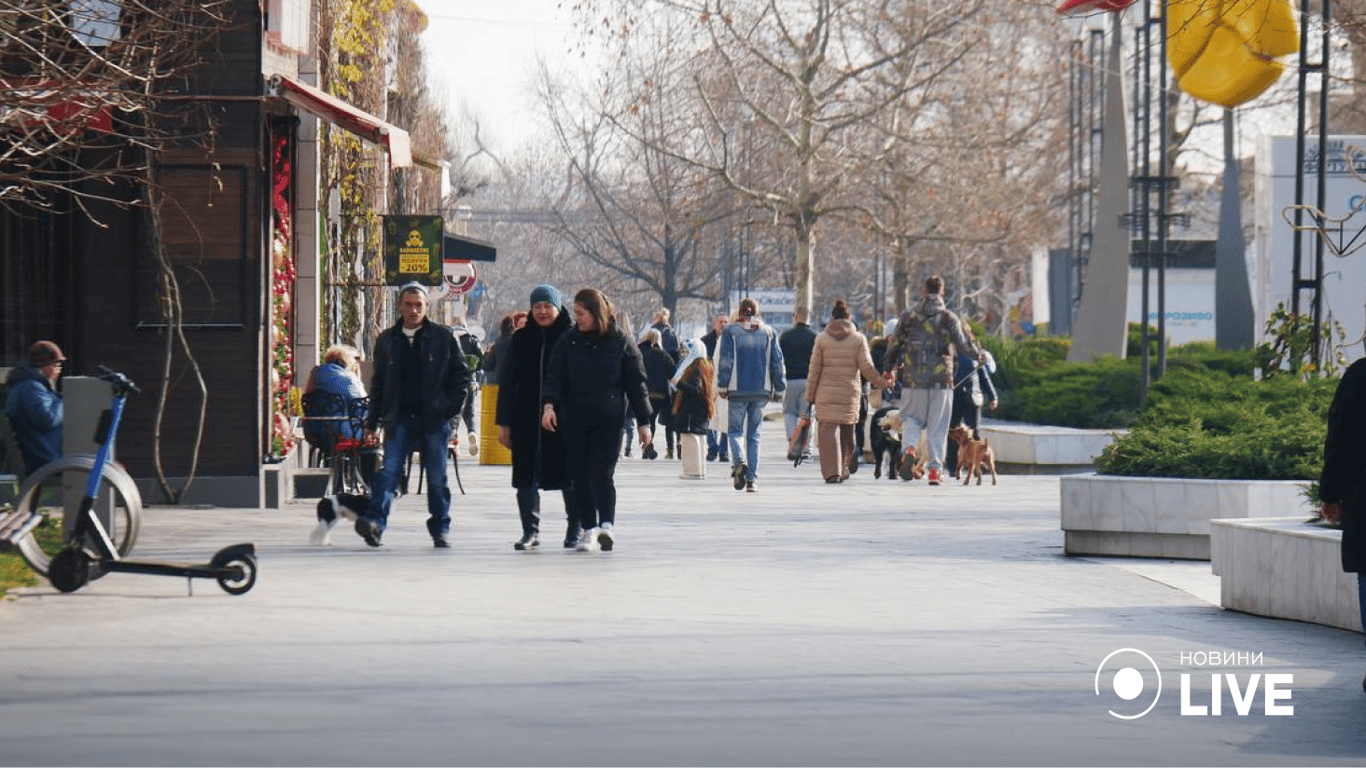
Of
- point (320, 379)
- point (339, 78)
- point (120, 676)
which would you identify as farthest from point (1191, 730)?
point (339, 78)

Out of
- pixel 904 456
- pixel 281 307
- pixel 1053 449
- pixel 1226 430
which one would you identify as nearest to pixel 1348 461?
pixel 1226 430

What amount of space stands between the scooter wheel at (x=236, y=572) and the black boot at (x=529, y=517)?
342 cm

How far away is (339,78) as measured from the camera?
2517cm

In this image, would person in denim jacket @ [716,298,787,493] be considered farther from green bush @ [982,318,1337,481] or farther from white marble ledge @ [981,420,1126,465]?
green bush @ [982,318,1337,481]

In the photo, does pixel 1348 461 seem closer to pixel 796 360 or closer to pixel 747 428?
pixel 747 428

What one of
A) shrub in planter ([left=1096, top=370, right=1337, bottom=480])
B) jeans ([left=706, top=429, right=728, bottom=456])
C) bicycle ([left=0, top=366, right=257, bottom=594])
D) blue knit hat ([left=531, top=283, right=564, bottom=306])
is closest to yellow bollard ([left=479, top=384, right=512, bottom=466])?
jeans ([left=706, top=429, right=728, bottom=456])

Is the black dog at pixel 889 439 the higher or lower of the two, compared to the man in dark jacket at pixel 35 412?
lower

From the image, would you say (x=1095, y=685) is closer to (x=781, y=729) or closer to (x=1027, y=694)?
(x=1027, y=694)

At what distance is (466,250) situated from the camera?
33.2m

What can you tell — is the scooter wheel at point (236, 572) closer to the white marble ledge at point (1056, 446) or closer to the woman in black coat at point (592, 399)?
the woman in black coat at point (592, 399)

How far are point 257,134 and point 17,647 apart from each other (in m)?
9.63

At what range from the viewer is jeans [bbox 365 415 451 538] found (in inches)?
597

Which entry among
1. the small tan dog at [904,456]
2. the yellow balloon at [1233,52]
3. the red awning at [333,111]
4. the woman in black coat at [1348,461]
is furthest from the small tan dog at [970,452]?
the woman in black coat at [1348,461]

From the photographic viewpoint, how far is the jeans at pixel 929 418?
23.4m
